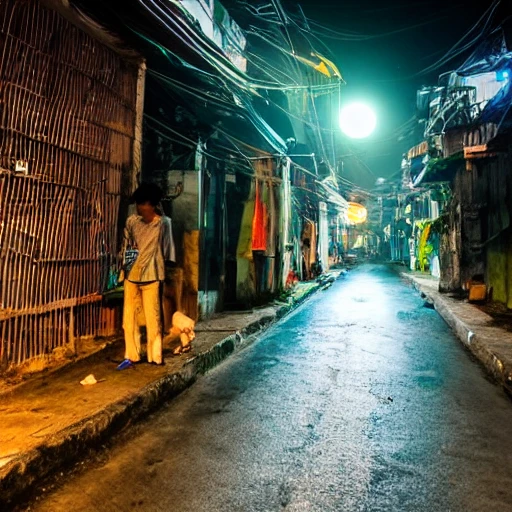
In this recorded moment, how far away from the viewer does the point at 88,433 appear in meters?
3.47

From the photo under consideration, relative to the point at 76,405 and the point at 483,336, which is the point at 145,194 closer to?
the point at 76,405

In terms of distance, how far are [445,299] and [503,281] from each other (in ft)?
6.68

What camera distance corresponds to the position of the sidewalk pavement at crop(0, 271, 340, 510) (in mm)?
2954

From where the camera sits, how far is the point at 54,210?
17.3 feet

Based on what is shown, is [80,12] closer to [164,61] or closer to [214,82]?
[164,61]

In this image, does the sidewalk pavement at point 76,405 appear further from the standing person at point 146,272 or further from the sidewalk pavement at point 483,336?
the sidewalk pavement at point 483,336

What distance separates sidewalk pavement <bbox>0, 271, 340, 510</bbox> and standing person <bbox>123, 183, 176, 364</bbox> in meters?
0.38

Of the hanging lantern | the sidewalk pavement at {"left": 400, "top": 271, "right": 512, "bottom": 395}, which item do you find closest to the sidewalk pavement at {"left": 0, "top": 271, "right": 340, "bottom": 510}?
the sidewalk pavement at {"left": 400, "top": 271, "right": 512, "bottom": 395}

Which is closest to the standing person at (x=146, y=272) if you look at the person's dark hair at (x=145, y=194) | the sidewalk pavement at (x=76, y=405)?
the person's dark hair at (x=145, y=194)

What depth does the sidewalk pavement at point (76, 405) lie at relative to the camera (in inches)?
116

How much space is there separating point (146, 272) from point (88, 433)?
7.09 ft

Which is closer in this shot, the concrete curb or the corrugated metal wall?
the concrete curb

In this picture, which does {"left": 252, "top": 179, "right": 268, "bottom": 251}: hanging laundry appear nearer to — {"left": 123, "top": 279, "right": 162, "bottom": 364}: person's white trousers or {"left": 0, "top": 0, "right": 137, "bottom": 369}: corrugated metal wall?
{"left": 0, "top": 0, "right": 137, "bottom": 369}: corrugated metal wall

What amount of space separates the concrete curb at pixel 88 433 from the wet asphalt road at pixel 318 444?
0.51 feet
